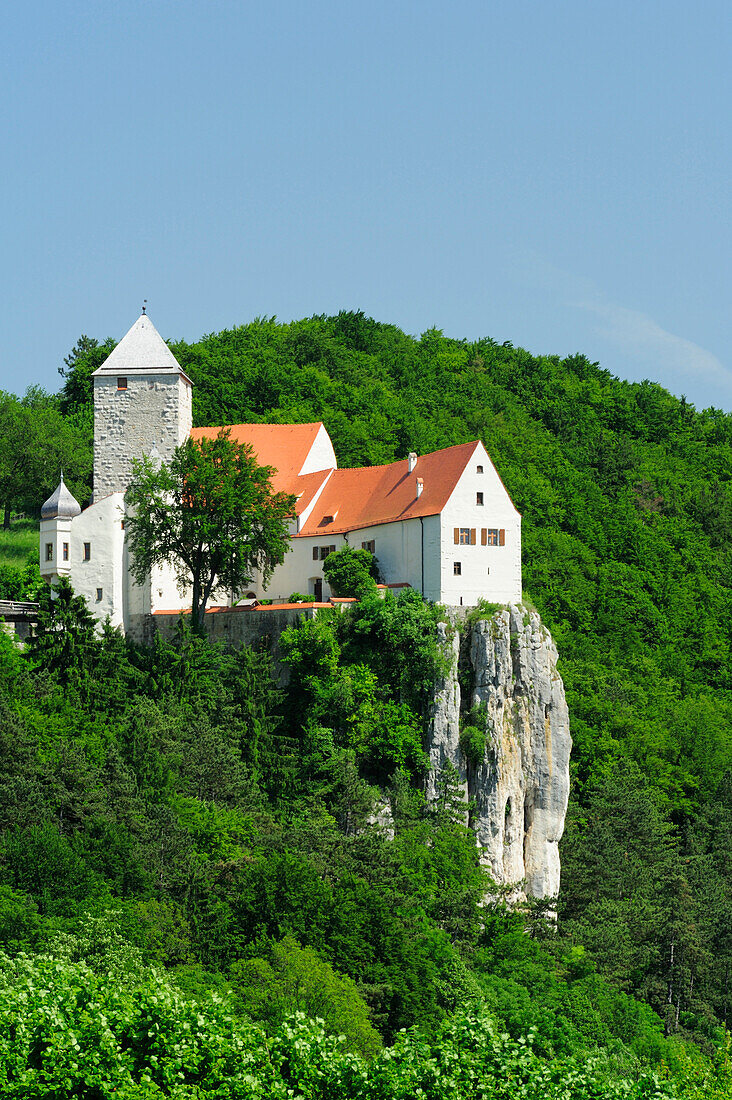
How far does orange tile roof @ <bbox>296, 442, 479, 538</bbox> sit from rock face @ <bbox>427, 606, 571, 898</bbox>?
526 centimetres

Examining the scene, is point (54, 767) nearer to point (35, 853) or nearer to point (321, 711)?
point (35, 853)

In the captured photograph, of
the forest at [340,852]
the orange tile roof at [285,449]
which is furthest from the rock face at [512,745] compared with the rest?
the orange tile roof at [285,449]

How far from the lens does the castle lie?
194 ft

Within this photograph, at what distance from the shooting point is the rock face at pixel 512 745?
57438mm

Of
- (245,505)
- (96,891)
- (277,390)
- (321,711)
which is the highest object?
(277,390)

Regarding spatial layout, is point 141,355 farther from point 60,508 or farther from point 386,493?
point 386,493

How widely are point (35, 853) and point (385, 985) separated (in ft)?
34.7

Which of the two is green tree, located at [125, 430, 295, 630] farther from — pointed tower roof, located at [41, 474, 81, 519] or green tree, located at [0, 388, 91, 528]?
green tree, located at [0, 388, 91, 528]

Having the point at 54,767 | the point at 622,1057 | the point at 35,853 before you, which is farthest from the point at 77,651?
the point at 622,1057

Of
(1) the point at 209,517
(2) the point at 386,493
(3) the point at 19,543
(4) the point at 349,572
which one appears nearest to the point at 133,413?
(1) the point at 209,517

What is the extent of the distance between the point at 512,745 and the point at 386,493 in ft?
37.1

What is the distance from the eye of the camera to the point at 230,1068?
31781 mm

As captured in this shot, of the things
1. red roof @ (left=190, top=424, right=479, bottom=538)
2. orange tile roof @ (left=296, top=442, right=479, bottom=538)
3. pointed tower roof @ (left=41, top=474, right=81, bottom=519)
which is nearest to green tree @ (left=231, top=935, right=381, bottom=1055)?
orange tile roof @ (left=296, top=442, right=479, bottom=538)

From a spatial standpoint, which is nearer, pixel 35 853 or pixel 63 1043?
pixel 63 1043
